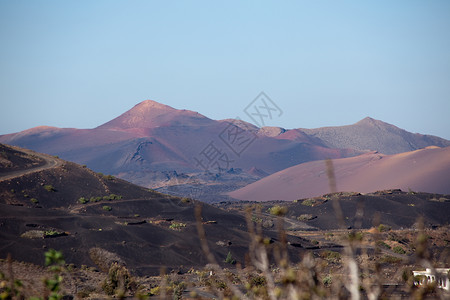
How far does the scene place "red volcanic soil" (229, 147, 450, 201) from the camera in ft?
336

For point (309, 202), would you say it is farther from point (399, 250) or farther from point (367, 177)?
point (367, 177)

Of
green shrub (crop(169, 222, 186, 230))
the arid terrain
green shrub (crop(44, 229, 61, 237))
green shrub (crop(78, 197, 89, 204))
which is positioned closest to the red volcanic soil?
the arid terrain

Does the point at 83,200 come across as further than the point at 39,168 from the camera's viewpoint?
No

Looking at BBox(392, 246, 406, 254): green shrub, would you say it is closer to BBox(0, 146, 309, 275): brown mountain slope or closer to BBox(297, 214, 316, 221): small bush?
BBox(0, 146, 309, 275): brown mountain slope

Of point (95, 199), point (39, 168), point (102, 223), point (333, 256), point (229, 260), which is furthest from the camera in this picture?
point (39, 168)

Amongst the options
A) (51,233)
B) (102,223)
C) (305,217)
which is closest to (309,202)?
(305,217)

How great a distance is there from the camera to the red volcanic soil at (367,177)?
10250 centimetres

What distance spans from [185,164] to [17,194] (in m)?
133

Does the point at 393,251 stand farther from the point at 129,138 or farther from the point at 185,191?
the point at 129,138

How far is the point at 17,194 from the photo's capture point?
5172 cm

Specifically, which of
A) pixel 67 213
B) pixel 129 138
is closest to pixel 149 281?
pixel 67 213

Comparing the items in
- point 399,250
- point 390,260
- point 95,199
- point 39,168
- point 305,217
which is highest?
point 39,168

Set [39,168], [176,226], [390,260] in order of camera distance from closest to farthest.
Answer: [390,260] < [176,226] < [39,168]

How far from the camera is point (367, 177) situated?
11512 cm
